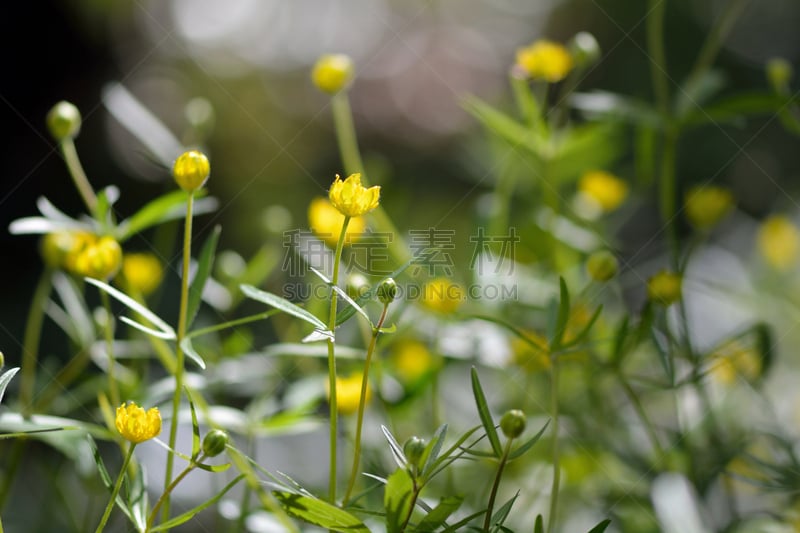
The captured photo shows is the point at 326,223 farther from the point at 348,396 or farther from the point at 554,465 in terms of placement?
the point at 554,465

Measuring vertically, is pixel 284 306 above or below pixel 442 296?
below

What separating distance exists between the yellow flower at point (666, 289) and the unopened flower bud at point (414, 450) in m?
0.20

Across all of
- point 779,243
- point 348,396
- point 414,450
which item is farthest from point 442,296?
point 779,243

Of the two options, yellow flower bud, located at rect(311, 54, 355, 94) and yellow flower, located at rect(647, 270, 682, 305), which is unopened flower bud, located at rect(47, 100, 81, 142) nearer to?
yellow flower bud, located at rect(311, 54, 355, 94)

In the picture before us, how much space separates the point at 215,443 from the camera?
0.31 metres

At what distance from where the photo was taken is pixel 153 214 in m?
0.47

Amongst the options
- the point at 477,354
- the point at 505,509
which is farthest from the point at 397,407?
the point at 505,509

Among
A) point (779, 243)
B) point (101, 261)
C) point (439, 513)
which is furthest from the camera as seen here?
point (779, 243)

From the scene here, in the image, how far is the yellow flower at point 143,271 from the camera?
55cm

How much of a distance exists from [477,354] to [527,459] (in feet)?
0.33

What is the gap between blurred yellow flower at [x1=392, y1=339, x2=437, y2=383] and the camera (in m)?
0.53

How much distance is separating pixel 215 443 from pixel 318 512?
0.05 meters

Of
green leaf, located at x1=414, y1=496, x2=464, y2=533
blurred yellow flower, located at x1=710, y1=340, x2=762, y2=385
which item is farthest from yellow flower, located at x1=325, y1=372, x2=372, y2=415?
blurred yellow flower, located at x1=710, y1=340, x2=762, y2=385

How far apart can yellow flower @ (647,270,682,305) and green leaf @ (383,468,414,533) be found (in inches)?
8.3
